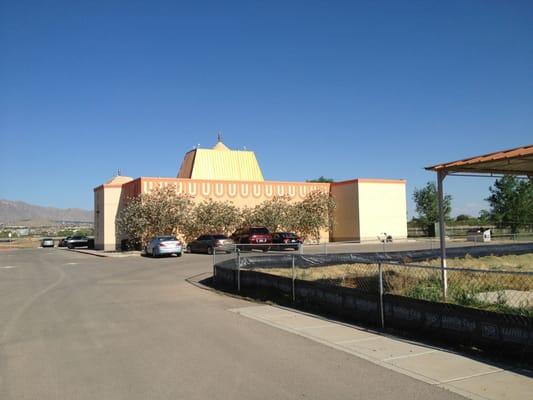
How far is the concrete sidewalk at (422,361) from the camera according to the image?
5898 mm

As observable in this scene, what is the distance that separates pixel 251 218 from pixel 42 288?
29.2 metres

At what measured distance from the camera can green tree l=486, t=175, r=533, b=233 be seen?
53.8m

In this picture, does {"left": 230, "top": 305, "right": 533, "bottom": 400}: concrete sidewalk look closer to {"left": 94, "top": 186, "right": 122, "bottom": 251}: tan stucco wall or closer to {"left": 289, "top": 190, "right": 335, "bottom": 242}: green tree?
{"left": 289, "top": 190, "right": 335, "bottom": 242}: green tree

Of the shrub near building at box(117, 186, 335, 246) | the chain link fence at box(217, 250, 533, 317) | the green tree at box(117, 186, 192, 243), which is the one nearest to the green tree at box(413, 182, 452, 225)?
the shrub near building at box(117, 186, 335, 246)

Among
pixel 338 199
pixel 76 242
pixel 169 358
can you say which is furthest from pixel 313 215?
pixel 169 358

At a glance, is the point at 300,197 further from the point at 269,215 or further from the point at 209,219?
the point at 209,219

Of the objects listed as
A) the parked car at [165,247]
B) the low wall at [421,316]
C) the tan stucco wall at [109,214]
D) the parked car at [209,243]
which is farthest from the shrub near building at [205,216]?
the low wall at [421,316]

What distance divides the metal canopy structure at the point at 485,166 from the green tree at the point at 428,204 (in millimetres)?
54476

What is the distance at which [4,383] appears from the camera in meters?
6.38

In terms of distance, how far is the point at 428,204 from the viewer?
2665 inches

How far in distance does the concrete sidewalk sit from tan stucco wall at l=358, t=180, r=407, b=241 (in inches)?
1516

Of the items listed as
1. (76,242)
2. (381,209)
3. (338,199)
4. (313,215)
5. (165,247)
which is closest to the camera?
(165,247)

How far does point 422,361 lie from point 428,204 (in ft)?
208

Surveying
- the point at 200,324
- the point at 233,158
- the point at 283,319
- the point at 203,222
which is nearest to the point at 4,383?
the point at 200,324
